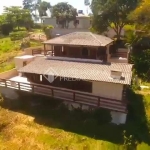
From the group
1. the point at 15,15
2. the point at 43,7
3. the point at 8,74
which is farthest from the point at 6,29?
the point at 8,74

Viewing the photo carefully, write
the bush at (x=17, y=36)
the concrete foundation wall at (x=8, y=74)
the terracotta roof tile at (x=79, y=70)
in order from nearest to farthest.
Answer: the terracotta roof tile at (x=79, y=70) < the concrete foundation wall at (x=8, y=74) < the bush at (x=17, y=36)

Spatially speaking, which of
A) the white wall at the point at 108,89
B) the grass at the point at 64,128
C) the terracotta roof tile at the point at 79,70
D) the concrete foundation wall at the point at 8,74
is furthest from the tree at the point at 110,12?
the white wall at the point at 108,89

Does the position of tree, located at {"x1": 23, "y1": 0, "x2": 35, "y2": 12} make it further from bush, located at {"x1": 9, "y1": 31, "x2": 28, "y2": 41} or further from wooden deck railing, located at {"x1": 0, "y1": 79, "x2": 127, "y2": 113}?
wooden deck railing, located at {"x1": 0, "y1": 79, "x2": 127, "y2": 113}

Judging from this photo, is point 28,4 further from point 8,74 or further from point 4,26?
point 8,74

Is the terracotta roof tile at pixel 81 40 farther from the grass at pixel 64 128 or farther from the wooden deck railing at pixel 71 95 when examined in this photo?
→ the grass at pixel 64 128

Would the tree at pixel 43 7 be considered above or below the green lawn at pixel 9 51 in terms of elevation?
above

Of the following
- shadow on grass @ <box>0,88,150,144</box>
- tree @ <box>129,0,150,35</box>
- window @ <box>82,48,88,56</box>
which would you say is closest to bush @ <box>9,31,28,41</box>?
tree @ <box>129,0,150,35</box>
